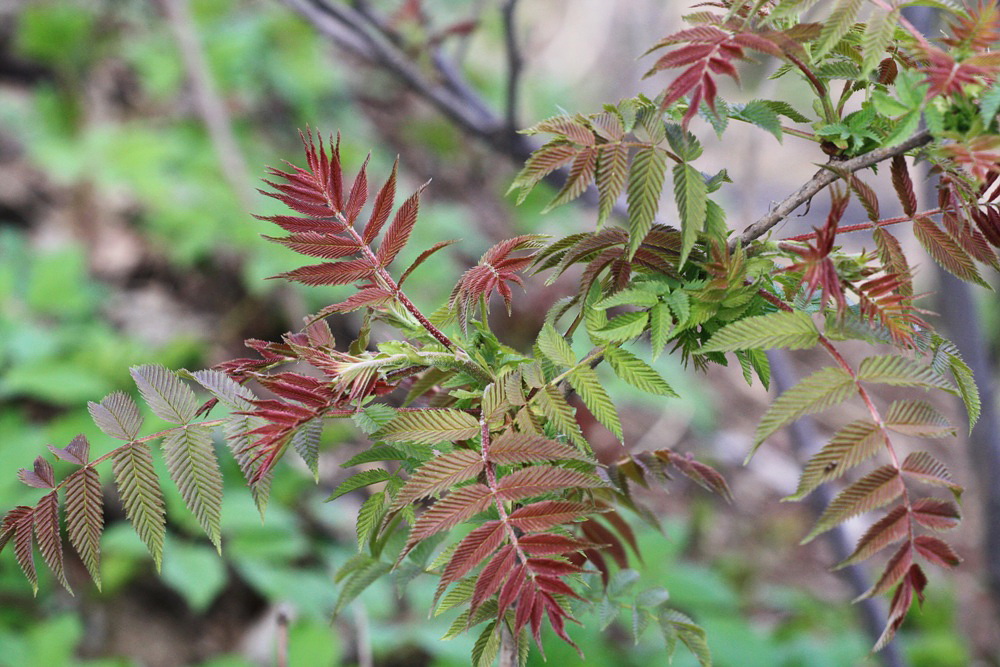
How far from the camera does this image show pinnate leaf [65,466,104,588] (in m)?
0.68

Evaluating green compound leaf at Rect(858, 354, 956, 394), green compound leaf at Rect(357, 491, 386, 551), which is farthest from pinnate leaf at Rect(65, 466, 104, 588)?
green compound leaf at Rect(858, 354, 956, 394)

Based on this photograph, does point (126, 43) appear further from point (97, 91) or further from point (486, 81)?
point (486, 81)

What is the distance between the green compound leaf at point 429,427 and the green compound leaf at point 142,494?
0.69ft

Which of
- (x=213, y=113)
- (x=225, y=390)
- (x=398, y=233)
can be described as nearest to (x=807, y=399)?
(x=398, y=233)

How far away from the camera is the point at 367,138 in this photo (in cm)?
507

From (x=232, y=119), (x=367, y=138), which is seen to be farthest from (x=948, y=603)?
(x=232, y=119)

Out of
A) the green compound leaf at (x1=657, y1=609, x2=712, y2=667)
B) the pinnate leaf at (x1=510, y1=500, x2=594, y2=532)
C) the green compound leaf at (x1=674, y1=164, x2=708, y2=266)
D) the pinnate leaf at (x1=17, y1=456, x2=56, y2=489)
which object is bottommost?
the green compound leaf at (x1=657, y1=609, x2=712, y2=667)

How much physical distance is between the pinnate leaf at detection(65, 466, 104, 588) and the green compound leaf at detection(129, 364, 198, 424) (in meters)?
0.08

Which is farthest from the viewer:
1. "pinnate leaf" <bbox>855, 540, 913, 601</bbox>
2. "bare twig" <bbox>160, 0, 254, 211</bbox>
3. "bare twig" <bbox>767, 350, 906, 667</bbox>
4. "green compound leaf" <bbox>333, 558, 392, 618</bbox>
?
"bare twig" <bbox>160, 0, 254, 211</bbox>

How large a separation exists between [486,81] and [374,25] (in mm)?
3438

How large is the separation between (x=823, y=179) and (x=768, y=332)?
6.8 inches

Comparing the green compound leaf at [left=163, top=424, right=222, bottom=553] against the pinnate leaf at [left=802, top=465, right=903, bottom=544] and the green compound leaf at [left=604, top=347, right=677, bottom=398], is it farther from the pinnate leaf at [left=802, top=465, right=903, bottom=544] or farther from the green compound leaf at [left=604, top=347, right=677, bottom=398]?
the pinnate leaf at [left=802, top=465, right=903, bottom=544]

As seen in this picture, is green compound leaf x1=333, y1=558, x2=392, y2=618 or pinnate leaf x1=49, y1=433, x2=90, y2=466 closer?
pinnate leaf x1=49, y1=433, x2=90, y2=466

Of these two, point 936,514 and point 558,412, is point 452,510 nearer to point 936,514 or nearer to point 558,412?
point 558,412
